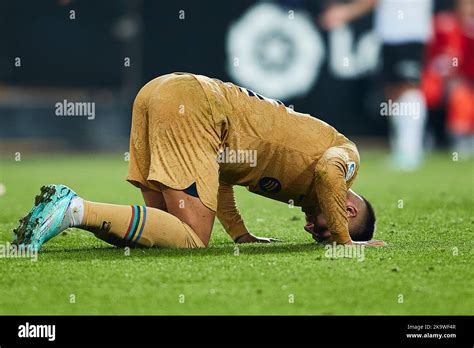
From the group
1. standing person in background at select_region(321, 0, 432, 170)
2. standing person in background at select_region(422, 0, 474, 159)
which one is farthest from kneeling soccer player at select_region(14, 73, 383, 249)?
standing person in background at select_region(422, 0, 474, 159)

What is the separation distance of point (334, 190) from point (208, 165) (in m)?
0.71

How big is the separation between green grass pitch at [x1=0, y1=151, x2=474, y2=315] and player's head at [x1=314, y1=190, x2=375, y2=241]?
17cm

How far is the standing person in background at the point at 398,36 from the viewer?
54.2ft

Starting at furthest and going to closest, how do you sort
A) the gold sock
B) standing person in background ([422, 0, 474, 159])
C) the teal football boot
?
standing person in background ([422, 0, 474, 159]), the gold sock, the teal football boot

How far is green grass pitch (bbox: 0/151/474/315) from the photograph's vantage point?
5.06 meters

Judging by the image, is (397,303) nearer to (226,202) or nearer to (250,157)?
(250,157)

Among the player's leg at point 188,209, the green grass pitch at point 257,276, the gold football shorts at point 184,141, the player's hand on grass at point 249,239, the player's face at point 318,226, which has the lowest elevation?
the player's hand on grass at point 249,239

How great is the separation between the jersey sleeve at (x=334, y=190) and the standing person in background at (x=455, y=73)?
1141 cm

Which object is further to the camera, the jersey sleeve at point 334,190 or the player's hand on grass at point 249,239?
the player's hand on grass at point 249,239

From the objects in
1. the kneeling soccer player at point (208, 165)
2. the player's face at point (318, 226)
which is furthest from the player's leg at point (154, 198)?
the player's face at point (318, 226)

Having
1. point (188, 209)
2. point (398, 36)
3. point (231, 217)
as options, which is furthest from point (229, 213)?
point (398, 36)

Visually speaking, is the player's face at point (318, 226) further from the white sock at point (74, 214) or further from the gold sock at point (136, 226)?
the white sock at point (74, 214)

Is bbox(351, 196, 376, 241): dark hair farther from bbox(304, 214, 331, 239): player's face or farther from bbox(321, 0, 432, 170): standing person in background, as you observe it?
bbox(321, 0, 432, 170): standing person in background

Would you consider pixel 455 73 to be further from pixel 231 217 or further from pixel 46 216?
pixel 46 216
